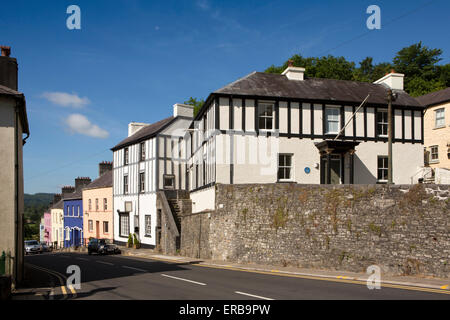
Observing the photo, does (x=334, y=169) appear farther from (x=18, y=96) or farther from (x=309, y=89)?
(x=18, y=96)

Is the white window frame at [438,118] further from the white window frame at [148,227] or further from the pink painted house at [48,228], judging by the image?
the pink painted house at [48,228]

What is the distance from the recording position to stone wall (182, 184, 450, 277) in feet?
51.6

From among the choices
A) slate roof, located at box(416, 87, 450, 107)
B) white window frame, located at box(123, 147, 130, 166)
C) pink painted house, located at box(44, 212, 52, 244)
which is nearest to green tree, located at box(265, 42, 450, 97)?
slate roof, located at box(416, 87, 450, 107)

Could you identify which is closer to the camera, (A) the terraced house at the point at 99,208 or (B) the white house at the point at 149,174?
(B) the white house at the point at 149,174

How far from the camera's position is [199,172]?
95.8 feet

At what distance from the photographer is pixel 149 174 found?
1422 inches

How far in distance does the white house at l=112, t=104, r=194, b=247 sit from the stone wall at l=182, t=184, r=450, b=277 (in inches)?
558

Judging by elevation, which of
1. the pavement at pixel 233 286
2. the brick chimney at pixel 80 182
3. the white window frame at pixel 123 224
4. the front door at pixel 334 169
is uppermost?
the front door at pixel 334 169

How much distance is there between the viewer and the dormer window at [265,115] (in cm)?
2442

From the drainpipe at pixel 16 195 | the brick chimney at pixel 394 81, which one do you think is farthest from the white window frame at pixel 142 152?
the drainpipe at pixel 16 195

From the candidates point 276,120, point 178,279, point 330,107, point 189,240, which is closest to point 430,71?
point 330,107

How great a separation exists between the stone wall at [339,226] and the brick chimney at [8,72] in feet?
36.3

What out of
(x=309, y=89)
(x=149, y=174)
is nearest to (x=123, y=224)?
(x=149, y=174)
